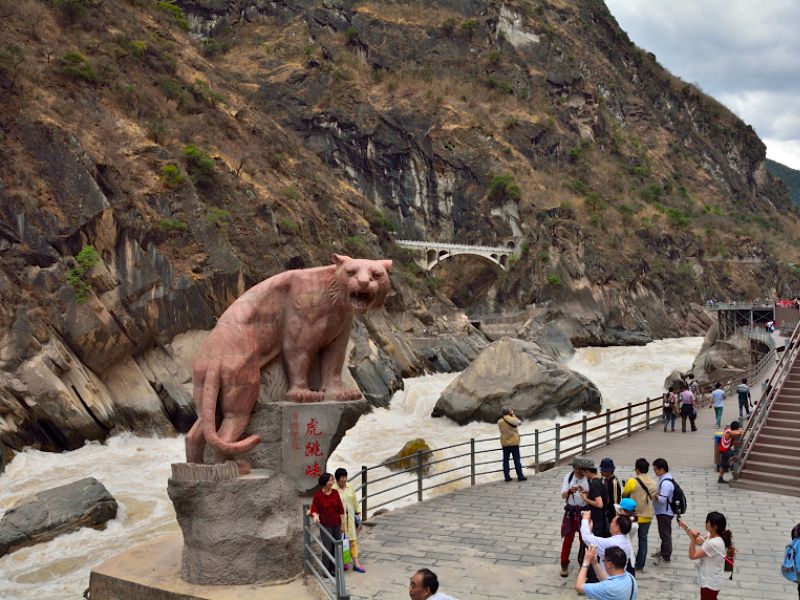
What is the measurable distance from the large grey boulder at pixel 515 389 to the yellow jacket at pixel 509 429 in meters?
10.2

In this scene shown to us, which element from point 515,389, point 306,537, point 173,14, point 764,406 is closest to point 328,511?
point 306,537

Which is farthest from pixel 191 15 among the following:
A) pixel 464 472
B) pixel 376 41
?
pixel 464 472

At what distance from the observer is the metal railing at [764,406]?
12.3m

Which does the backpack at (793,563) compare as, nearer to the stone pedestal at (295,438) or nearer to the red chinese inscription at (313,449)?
the stone pedestal at (295,438)

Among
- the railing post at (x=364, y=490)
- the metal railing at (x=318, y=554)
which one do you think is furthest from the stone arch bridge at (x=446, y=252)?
the metal railing at (x=318, y=554)

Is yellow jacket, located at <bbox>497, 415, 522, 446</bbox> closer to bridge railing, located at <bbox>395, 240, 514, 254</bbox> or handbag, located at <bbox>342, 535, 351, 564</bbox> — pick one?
handbag, located at <bbox>342, 535, 351, 564</bbox>

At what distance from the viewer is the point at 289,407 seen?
25.3 ft

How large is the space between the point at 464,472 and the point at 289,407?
9.82 metres

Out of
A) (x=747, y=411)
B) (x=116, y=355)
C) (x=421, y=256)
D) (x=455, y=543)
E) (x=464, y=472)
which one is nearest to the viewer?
(x=455, y=543)

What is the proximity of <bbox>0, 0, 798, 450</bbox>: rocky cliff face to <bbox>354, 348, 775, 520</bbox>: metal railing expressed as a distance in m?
8.97

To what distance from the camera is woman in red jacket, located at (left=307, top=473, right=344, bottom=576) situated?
280 inches

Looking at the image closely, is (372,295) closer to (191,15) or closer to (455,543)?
(455,543)

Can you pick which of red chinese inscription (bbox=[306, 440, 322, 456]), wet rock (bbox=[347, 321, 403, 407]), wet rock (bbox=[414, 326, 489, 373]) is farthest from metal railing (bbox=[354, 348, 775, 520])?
wet rock (bbox=[414, 326, 489, 373])

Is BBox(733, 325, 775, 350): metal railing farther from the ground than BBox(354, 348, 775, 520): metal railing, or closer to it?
farther from the ground
